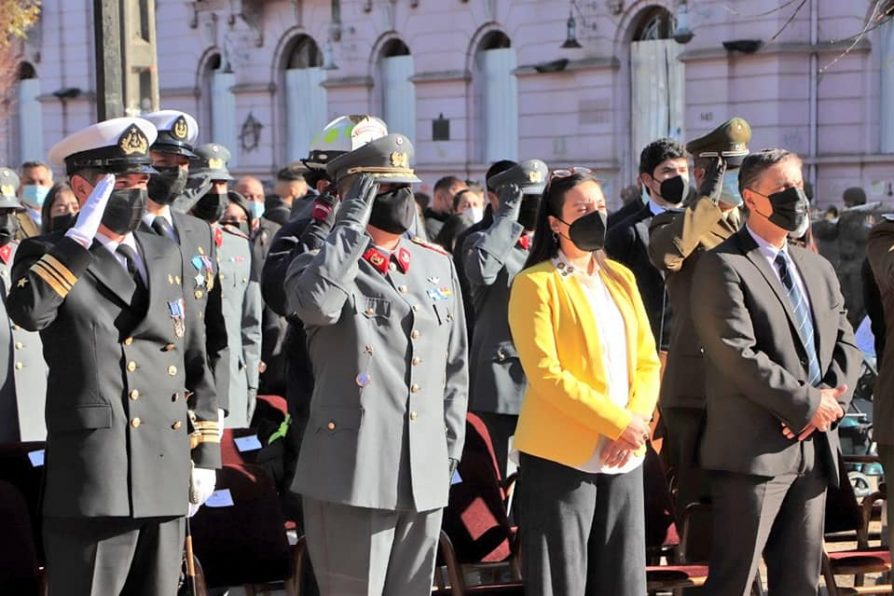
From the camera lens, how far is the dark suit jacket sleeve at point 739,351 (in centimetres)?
561

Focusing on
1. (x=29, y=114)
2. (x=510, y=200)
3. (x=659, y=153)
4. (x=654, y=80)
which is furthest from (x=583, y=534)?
(x=29, y=114)

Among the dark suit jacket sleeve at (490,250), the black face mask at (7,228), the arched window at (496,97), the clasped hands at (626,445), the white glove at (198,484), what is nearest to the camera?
the white glove at (198,484)

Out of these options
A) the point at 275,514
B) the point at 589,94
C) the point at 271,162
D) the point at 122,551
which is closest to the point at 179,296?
the point at 122,551

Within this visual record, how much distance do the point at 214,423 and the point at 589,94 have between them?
704 inches

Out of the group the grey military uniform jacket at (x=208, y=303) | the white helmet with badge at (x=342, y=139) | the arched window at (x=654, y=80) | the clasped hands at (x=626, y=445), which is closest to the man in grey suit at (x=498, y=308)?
the white helmet with badge at (x=342, y=139)

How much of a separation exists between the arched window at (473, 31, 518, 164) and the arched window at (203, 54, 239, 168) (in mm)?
5967

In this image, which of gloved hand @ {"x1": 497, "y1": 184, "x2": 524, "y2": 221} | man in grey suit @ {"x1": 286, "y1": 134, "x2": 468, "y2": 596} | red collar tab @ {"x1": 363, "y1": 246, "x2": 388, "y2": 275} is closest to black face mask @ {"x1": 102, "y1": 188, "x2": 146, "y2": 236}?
man in grey suit @ {"x1": 286, "y1": 134, "x2": 468, "y2": 596}

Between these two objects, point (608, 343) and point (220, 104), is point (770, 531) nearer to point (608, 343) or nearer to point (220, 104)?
point (608, 343)

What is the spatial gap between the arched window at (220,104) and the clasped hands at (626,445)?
2343cm

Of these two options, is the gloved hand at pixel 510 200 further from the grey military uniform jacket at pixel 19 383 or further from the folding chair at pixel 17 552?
the folding chair at pixel 17 552

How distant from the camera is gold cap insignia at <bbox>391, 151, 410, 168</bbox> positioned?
5.19 meters

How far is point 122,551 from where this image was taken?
15.8 ft

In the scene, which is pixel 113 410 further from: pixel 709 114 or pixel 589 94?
pixel 589 94

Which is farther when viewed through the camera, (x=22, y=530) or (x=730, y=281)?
(x=730, y=281)
